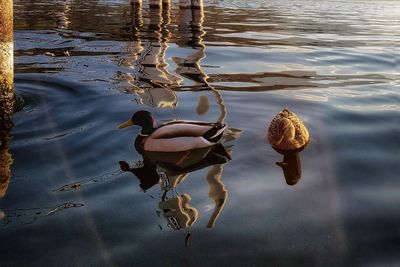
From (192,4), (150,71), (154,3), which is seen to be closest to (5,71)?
(150,71)

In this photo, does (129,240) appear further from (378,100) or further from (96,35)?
(96,35)

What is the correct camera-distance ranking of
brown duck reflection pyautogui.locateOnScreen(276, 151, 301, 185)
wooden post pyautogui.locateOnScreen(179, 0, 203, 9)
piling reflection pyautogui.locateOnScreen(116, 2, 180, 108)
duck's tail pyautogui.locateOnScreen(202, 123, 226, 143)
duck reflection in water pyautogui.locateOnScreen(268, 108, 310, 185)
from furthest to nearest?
wooden post pyautogui.locateOnScreen(179, 0, 203, 9) < piling reflection pyautogui.locateOnScreen(116, 2, 180, 108) < duck reflection in water pyautogui.locateOnScreen(268, 108, 310, 185) < duck's tail pyautogui.locateOnScreen(202, 123, 226, 143) < brown duck reflection pyautogui.locateOnScreen(276, 151, 301, 185)

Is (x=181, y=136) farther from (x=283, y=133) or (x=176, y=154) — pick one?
(x=283, y=133)

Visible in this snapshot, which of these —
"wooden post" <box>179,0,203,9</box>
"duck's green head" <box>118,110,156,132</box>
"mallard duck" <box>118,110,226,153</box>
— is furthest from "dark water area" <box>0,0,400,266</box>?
"wooden post" <box>179,0,203,9</box>

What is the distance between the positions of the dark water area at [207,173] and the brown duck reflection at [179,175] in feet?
Result: 0.09

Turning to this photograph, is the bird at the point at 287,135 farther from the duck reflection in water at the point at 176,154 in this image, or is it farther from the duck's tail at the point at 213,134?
the duck's tail at the point at 213,134

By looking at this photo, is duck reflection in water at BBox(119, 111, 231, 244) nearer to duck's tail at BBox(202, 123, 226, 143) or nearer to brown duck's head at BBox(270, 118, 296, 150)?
duck's tail at BBox(202, 123, 226, 143)

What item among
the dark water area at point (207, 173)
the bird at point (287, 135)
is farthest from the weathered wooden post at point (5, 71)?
the bird at point (287, 135)

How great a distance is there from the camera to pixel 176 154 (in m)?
6.16

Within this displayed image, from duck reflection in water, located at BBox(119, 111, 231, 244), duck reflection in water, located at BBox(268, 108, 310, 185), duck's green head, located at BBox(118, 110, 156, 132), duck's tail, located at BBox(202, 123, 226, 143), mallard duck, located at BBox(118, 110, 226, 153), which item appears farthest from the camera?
duck's green head, located at BBox(118, 110, 156, 132)

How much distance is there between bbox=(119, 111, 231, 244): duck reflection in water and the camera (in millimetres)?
5387

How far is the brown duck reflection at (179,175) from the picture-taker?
15.3 feet

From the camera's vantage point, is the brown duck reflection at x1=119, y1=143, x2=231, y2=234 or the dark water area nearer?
the dark water area

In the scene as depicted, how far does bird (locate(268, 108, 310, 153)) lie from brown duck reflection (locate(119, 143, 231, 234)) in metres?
0.74
